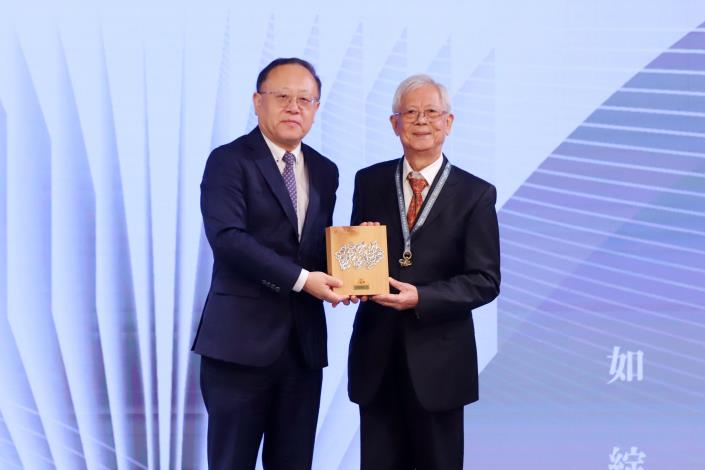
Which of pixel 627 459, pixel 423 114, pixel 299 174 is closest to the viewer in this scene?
pixel 423 114

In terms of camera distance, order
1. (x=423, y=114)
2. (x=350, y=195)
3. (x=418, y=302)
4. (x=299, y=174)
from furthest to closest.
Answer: (x=350, y=195) → (x=299, y=174) → (x=423, y=114) → (x=418, y=302)

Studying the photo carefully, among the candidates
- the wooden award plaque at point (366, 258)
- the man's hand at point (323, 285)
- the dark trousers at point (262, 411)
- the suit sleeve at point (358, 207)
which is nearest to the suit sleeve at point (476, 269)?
the wooden award plaque at point (366, 258)

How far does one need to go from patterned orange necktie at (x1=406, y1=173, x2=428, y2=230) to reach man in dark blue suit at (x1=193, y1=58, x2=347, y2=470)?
10.3 inches

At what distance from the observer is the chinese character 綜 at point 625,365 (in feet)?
10.0

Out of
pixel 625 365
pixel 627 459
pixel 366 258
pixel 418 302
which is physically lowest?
pixel 627 459

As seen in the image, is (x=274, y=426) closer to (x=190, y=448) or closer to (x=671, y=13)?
(x=190, y=448)

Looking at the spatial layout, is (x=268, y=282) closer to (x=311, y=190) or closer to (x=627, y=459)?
(x=311, y=190)

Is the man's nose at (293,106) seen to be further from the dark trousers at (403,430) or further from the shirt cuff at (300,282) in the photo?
the dark trousers at (403,430)

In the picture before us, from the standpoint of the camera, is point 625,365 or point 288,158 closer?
point 288,158

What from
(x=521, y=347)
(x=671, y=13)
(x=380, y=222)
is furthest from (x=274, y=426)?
(x=671, y=13)

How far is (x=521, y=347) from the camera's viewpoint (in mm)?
3053

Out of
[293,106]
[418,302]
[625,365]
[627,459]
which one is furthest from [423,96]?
[627,459]

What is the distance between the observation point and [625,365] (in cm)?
306

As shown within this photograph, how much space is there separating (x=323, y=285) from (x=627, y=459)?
71.2 inches
